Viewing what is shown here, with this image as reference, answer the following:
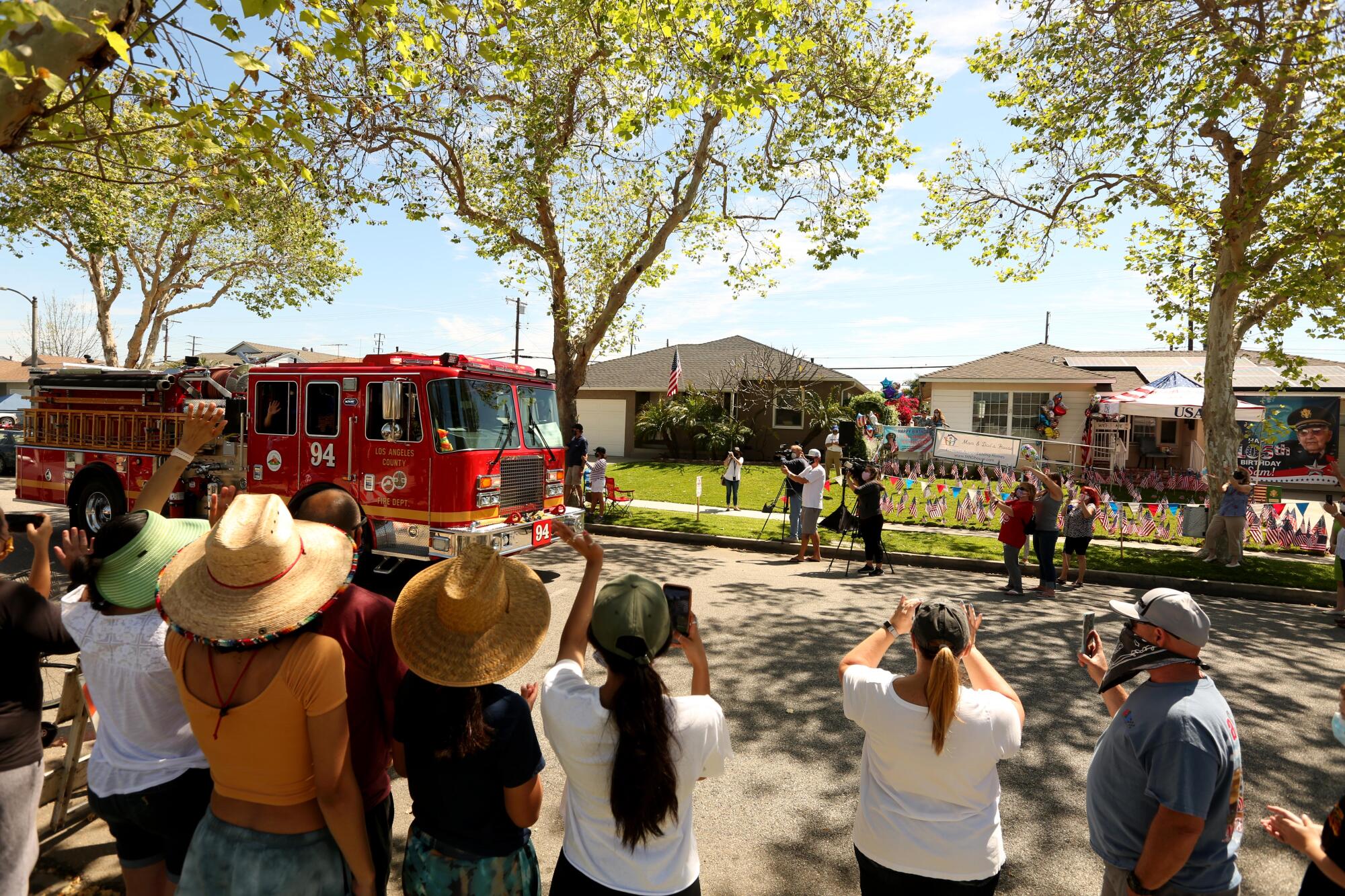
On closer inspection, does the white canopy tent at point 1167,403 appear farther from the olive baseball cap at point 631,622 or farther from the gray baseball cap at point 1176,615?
the olive baseball cap at point 631,622

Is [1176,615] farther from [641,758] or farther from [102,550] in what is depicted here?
[102,550]

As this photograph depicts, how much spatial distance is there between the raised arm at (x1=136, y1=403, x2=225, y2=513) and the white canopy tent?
69.8 ft

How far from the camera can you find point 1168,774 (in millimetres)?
2383

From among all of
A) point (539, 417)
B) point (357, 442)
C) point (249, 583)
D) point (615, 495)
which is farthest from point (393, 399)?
point (615, 495)

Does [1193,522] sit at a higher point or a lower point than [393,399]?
lower

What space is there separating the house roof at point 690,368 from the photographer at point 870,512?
1671 cm

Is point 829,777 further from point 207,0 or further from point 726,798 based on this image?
point 207,0

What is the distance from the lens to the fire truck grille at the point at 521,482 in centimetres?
→ 939

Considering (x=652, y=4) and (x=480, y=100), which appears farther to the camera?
(x=480, y=100)

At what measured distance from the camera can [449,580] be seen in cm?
221

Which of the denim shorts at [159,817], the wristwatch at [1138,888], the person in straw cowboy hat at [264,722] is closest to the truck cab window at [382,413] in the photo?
the denim shorts at [159,817]

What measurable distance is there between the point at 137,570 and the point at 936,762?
2.79 metres

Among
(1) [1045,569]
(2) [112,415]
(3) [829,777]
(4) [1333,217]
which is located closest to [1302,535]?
(4) [1333,217]

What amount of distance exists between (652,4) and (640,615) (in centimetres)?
1184
